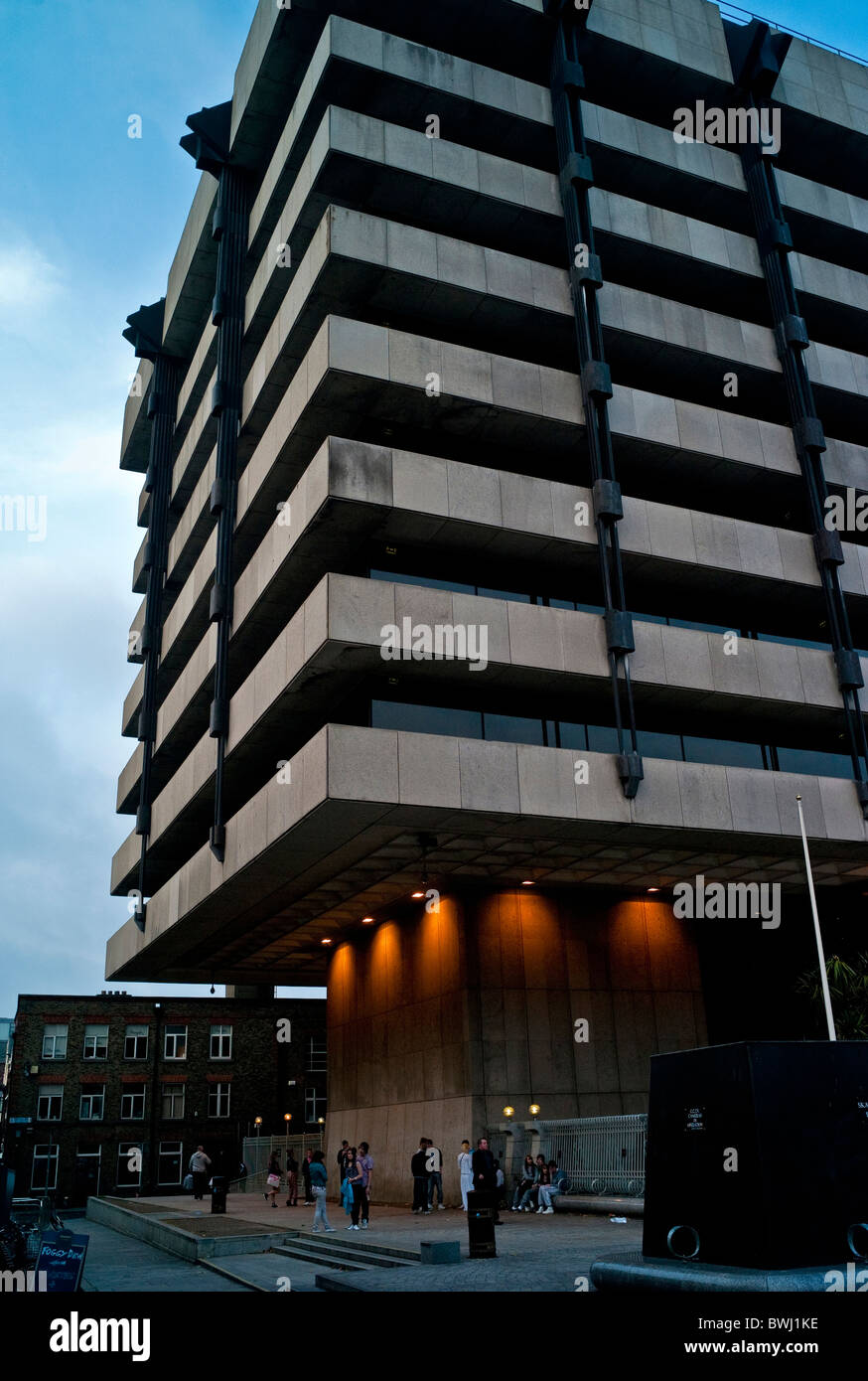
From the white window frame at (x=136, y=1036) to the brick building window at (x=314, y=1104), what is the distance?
31.9 ft

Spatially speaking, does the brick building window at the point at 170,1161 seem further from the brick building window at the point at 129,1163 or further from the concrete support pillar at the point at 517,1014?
the concrete support pillar at the point at 517,1014

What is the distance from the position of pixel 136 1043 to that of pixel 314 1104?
10915mm

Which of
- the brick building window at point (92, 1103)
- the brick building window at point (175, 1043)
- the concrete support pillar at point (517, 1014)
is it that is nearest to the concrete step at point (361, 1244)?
the concrete support pillar at point (517, 1014)

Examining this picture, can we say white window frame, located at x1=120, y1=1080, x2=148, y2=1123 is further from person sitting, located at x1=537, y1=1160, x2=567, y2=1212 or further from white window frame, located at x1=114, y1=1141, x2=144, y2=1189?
person sitting, located at x1=537, y1=1160, x2=567, y2=1212

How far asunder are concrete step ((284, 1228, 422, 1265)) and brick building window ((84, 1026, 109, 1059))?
134ft

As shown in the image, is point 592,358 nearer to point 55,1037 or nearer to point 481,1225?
point 481,1225

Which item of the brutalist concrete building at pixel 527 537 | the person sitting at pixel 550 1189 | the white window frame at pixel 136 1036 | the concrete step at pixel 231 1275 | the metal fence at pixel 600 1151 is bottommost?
the concrete step at pixel 231 1275

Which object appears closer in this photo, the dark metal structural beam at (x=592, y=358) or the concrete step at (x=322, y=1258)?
the concrete step at (x=322, y=1258)

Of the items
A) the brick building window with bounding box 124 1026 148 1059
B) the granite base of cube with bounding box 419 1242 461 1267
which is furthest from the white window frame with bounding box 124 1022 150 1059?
the granite base of cube with bounding box 419 1242 461 1267

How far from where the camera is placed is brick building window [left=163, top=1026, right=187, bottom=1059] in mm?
59031

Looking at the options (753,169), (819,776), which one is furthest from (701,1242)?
(753,169)

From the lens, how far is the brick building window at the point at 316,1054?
62.0 meters

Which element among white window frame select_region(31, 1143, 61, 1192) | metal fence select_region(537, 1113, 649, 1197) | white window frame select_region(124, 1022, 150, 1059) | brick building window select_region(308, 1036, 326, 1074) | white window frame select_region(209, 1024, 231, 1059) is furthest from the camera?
brick building window select_region(308, 1036, 326, 1074)

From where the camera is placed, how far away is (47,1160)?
179 feet
